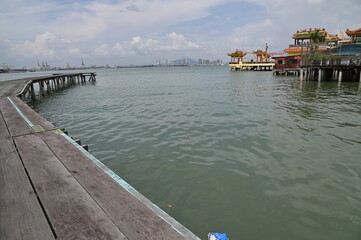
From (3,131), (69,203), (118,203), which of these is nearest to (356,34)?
(118,203)

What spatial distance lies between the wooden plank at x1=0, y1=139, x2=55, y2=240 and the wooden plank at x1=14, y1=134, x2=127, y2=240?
95 mm

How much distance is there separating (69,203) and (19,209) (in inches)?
22.1

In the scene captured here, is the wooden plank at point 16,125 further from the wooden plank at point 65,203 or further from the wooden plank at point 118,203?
the wooden plank at point 118,203

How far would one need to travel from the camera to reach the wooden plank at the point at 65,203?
7.83 feet

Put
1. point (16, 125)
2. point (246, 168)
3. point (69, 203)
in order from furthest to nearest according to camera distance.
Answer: point (16, 125) → point (246, 168) → point (69, 203)

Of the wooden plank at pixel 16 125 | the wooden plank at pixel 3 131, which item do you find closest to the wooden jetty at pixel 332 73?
the wooden plank at pixel 16 125

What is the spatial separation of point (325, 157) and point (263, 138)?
229 cm

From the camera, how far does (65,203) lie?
2908 millimetres

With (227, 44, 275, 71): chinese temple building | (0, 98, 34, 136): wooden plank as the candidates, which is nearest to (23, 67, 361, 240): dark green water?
(0, 98, 34, 136): wooden plank

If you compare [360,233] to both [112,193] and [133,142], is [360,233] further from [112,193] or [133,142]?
[133,142]

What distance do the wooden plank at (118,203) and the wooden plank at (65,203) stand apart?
9 centimetres

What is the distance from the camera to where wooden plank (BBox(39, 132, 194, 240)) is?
7.81 feet

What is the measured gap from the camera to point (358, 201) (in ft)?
16.3

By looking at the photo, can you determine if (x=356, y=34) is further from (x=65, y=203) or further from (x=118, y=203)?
(x=65, y=203)
